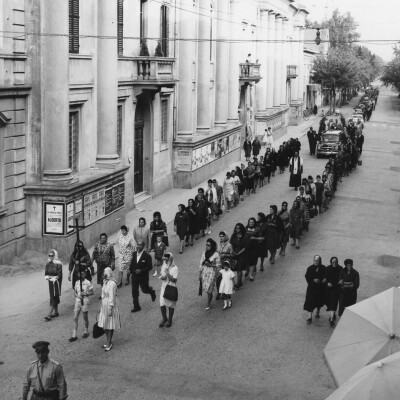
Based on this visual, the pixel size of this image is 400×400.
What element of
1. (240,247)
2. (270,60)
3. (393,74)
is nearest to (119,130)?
(240,247)

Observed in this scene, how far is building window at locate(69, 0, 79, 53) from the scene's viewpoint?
875 inches

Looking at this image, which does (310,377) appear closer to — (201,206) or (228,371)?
(228,371)

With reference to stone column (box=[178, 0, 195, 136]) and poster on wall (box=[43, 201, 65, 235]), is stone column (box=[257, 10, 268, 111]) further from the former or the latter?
poster on wall (box=[43, 201, 65, 235])

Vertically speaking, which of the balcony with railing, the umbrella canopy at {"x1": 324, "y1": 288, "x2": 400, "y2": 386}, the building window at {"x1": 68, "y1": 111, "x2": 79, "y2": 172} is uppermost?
the balcony with railing

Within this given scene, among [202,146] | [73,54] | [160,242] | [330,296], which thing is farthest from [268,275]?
[202,146]

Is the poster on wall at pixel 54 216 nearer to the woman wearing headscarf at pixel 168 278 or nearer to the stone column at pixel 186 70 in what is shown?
the woman wearing headscarf at pixel 168 278

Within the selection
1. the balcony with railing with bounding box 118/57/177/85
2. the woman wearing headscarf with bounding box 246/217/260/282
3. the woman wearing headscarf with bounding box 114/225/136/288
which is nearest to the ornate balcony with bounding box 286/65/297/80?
the balcony with railing with bounding box 118/57/177/85

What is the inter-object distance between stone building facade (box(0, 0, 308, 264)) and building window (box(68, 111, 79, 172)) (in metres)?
0.03

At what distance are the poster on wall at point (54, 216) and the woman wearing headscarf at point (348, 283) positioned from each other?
7255mm

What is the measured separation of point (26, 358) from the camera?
13.3 m

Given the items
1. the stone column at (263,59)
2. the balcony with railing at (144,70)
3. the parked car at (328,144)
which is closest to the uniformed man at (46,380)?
the balcony with railing at (144,70)

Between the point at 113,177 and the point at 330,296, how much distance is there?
30.8ft

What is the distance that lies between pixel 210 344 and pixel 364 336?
14.3 ft

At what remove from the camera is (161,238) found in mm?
19312
